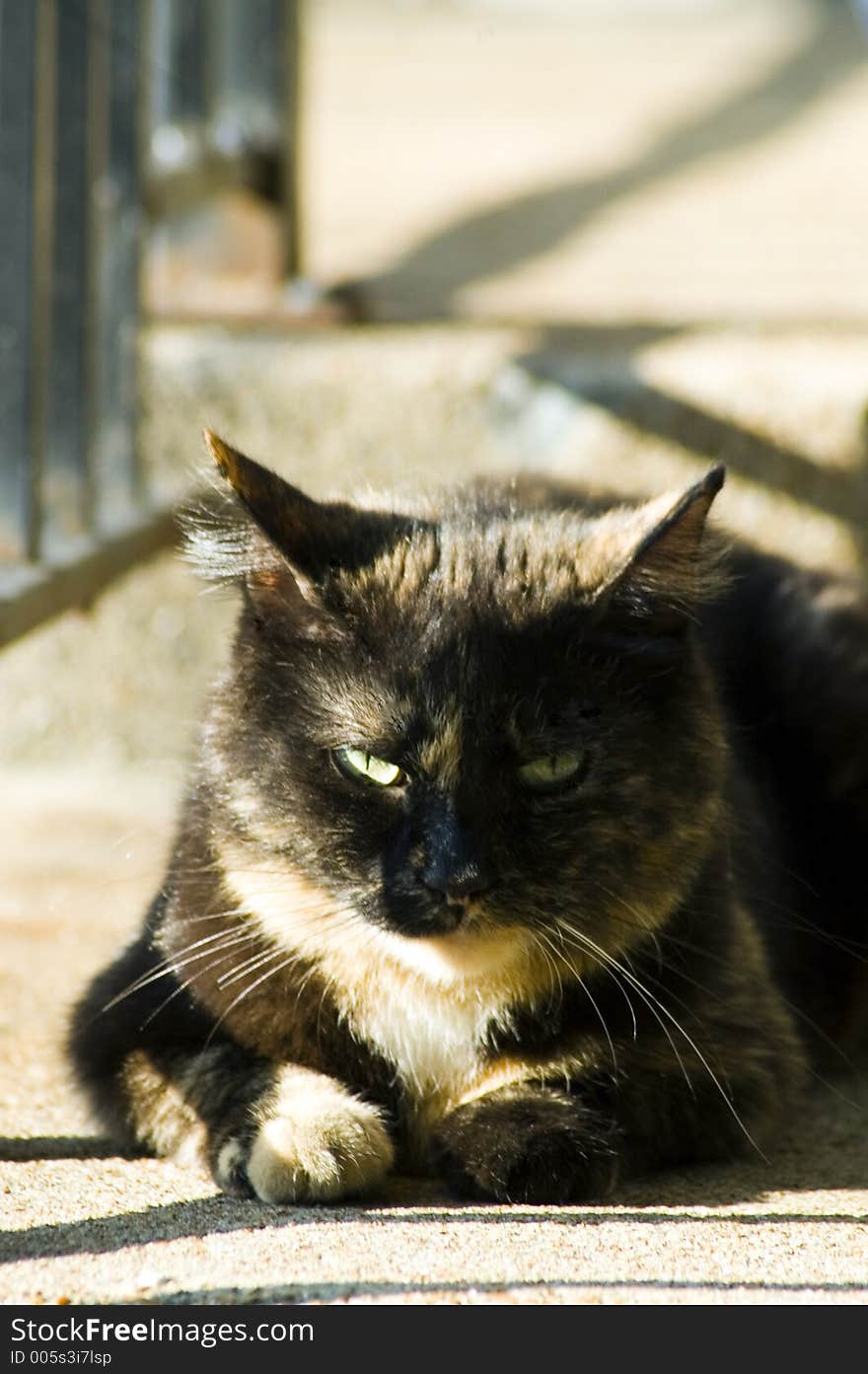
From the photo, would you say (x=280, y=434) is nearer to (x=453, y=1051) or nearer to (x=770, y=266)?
(x=770, y=266)

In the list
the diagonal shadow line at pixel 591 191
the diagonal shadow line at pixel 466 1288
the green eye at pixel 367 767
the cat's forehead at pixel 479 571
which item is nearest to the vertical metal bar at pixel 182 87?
the diagonal shadow line at pixel 591 191

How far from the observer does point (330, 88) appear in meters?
7.29

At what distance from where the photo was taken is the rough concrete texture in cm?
202

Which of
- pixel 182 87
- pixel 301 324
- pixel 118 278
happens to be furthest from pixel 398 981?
pixel 182 87

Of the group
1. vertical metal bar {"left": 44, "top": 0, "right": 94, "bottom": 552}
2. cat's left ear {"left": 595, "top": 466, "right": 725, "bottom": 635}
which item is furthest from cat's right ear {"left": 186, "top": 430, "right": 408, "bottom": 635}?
vertical metal bar {"left": 44, "top": 0, "right": 94, "bottom": 552}

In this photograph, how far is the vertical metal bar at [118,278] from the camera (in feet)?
13.7

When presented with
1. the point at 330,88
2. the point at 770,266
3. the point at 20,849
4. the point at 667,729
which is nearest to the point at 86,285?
the point at 20,849

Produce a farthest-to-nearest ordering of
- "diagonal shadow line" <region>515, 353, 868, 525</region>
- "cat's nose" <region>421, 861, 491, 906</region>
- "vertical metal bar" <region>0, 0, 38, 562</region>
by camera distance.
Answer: "diagonal shadow line" <region>515, 353, 868, 525</region> < "vertical metal bar" <region>0, 0, 38, 562</region> < "cat's nose" <region>421, 861, 491, 906</region>

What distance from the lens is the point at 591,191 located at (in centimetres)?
605

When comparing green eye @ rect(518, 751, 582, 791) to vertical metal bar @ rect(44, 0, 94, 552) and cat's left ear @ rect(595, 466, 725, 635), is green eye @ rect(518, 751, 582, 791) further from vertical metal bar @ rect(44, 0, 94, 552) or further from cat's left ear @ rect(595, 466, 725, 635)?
vertical metal bar @ rect(44, 0, 94, 552)

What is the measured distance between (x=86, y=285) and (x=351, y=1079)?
221cm

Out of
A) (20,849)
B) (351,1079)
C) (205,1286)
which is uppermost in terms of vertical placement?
(205,1286)

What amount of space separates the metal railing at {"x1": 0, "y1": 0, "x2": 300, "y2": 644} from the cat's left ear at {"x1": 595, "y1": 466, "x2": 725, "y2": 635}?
1.13 m

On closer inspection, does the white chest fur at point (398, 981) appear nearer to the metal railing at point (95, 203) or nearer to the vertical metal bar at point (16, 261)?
the metal railing at point (95, 203)
